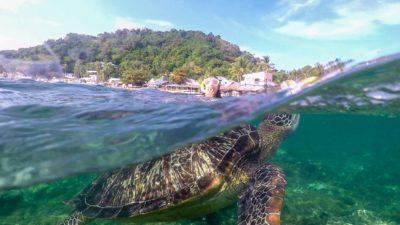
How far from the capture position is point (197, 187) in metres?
5.43

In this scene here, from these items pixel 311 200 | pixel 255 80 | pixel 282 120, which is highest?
pixel 255 80

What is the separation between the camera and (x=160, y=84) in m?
34.8

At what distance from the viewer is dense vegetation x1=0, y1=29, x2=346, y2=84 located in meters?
39.9

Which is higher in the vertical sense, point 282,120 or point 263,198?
point 282,120

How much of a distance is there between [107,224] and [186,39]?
71.3 meters

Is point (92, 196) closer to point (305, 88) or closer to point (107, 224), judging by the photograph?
point (107, 224)

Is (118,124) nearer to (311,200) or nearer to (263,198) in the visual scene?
(263,198)

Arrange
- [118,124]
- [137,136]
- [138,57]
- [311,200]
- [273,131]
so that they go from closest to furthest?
[137,136]
[273,131]
[118,124]
[311,200]
[138,57]

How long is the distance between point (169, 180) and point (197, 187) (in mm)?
575

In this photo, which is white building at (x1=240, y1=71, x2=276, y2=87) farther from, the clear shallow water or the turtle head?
the turtle head

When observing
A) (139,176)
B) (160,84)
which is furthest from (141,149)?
(160,84)

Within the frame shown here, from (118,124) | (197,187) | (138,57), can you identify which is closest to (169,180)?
(197,187)

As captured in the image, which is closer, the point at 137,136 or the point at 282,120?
the point at 137,136

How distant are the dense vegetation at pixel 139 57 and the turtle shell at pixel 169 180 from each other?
29.8 meters
